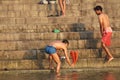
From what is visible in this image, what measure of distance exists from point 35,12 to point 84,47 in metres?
4.13

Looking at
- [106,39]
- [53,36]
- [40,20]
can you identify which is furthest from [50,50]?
[40,20]

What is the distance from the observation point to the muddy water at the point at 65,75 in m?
10.5

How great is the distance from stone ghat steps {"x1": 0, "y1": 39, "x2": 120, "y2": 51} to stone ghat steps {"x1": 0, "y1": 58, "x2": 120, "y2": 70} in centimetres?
84

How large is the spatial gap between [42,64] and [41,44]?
1.00 meters

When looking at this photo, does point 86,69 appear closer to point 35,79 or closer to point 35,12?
point 35,79

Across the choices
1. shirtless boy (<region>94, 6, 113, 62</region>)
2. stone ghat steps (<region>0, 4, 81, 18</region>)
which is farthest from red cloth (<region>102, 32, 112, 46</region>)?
stone ghat steps (<region>0, 4, 81, 18</region>)

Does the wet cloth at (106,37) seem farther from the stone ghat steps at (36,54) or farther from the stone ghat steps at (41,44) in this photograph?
the stone ghat steps at (41,44)

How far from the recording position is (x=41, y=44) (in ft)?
42.4

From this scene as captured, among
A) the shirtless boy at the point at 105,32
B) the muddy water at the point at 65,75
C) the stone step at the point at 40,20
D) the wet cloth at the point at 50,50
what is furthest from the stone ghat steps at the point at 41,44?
the stone step at the point at 40,20

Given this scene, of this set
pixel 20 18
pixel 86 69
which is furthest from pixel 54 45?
pixel 20 18

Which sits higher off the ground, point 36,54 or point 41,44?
point 41,44

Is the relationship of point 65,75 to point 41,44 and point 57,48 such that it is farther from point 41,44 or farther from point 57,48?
point 41,44

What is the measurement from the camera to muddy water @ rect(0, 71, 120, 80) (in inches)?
412

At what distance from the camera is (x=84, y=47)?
12977 millimetres
